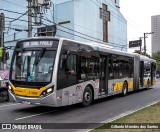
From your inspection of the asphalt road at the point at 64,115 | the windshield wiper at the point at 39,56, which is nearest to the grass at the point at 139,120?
the asphalt road at the point at 64,115

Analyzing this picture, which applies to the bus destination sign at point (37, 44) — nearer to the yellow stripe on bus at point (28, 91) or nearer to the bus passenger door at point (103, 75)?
the yellow stripe on bus at point (28, 91)

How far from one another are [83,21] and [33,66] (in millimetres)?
33200

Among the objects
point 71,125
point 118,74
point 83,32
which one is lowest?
point 71,125

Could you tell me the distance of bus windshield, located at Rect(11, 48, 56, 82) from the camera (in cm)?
1238

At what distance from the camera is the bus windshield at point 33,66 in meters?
12.4

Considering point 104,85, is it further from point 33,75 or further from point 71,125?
point 71,125

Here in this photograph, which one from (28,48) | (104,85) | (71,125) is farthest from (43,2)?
(71,125)

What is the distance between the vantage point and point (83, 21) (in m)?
45.2

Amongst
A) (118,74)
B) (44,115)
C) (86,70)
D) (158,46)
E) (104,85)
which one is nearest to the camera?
(44,115)

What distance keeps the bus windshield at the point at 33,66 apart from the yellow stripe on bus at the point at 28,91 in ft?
1.17

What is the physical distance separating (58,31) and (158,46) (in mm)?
48594

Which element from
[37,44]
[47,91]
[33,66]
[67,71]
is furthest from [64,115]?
[37,44]

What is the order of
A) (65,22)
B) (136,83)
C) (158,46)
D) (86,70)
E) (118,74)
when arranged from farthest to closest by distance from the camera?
(158,46) < (65,22) < (136,83) < (118,74) < (86,70)

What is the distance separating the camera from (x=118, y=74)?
19281mm
